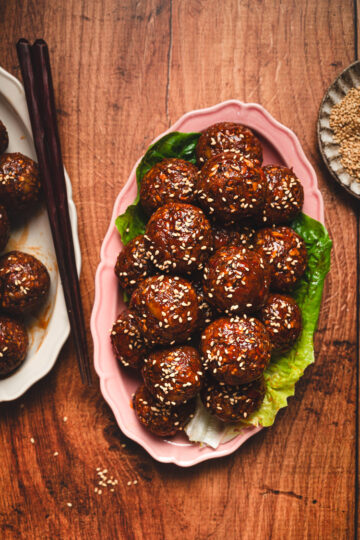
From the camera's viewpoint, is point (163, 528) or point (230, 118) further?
point (163, 528)

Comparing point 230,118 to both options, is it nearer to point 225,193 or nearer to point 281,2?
point 225,193

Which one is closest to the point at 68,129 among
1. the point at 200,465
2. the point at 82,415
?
the point at 82,415

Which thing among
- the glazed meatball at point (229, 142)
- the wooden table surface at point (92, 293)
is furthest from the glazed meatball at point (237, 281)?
the wooden table surface at point (92, 293)

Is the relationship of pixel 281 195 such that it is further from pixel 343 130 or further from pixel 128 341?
pixel 128 341

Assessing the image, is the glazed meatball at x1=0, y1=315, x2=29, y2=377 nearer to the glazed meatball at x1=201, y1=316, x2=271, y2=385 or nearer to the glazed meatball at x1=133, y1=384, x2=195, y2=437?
the glazed meatball at x1=133, y1=384, x2=195, y2=437

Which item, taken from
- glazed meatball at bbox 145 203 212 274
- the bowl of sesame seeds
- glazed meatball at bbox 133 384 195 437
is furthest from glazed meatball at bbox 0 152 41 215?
the bowl of sesame seeds

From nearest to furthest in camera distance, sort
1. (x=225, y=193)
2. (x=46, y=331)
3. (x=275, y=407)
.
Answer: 1. (x=225, y=193)
2. (x=275, y=407)
3. (x=46, y=331)
